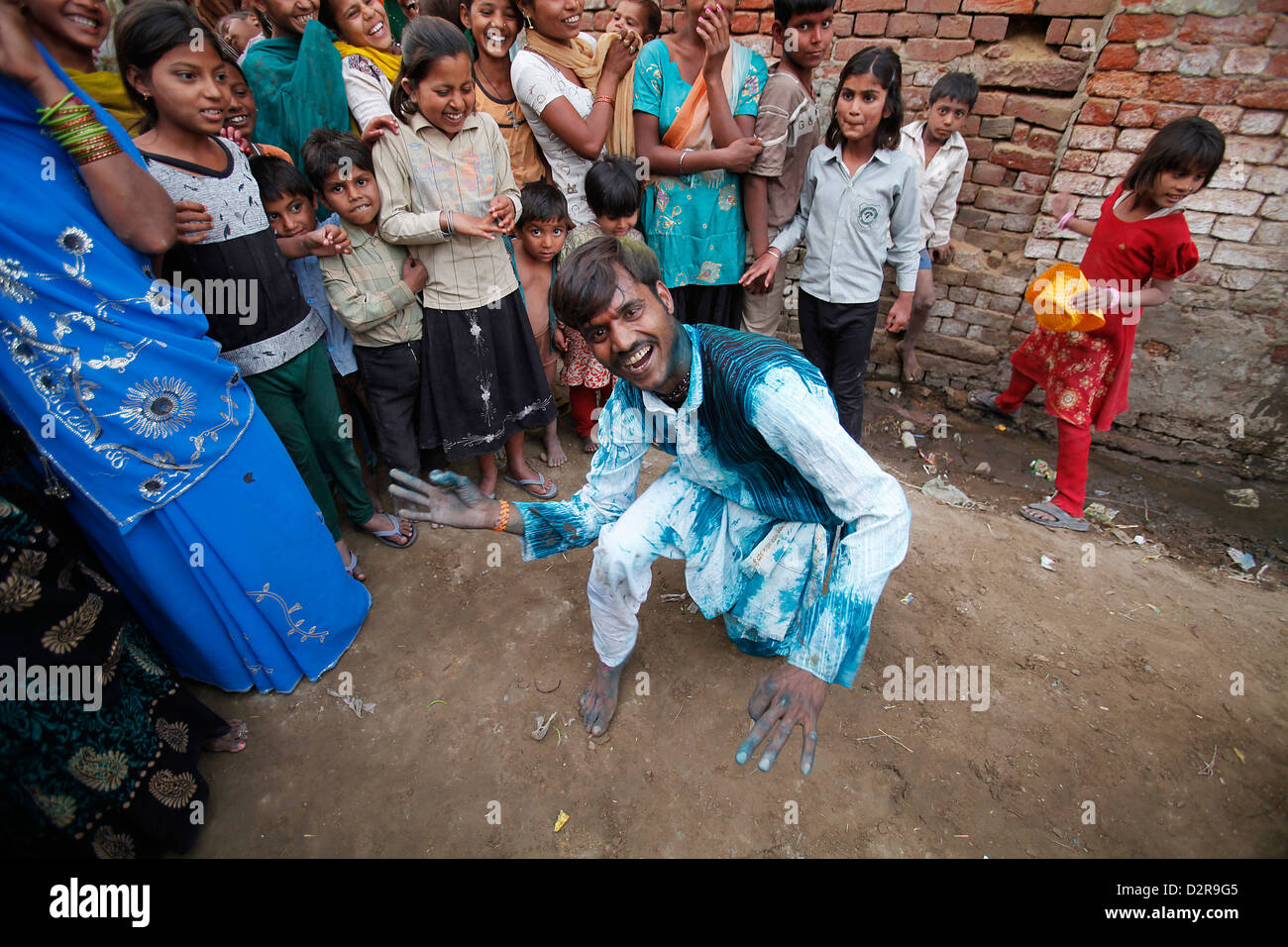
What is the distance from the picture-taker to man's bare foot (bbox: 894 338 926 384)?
4.44 meters

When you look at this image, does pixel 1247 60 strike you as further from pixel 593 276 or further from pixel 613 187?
pixel 593 276

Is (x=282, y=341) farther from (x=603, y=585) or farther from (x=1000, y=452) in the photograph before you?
(x=1000, y=452)

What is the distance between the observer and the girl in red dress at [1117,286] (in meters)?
2.65

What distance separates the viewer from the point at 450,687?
7.89 ft

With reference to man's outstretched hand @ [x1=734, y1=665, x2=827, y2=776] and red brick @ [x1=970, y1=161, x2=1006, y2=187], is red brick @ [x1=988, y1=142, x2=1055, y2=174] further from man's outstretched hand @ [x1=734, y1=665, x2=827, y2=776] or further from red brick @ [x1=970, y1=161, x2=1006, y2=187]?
man's outstretched hand @ [x1=734, y1=665, x2=827, y2=776]

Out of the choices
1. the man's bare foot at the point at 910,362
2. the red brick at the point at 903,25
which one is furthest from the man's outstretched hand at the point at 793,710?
the red brick at the point at 903,25

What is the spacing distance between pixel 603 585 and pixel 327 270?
72.4 inches

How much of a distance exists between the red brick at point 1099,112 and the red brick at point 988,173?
45 cm

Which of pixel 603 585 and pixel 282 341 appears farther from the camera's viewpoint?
pixel 282 341

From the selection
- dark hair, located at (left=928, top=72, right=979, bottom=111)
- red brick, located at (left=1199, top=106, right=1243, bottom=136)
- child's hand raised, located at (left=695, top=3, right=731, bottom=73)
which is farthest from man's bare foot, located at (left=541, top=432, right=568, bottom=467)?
red brick, located at (left=1199, top=106, right=1243, bottom=136)

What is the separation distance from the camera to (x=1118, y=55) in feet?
10.7

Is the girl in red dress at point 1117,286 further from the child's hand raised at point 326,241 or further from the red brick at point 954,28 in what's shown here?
the child's hand raised at point 326,241
